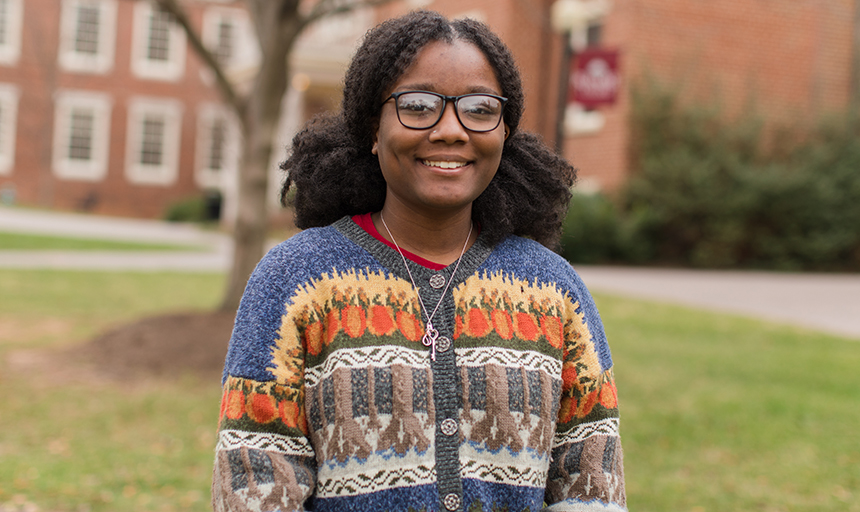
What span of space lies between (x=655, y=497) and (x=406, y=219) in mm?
2829

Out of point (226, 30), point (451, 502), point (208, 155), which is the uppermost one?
point (226, 30)

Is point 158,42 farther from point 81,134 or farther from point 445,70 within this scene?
point 445,70

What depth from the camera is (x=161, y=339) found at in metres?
6.25

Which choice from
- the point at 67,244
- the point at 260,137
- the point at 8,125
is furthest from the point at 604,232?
the point at 8,125

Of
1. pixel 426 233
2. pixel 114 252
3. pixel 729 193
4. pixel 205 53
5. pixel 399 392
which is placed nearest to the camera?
pixel 399 392

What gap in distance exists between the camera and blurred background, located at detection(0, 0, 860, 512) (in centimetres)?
455

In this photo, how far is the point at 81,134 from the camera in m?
27.2

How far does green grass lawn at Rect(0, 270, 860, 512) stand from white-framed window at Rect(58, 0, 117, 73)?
21240 millimetres

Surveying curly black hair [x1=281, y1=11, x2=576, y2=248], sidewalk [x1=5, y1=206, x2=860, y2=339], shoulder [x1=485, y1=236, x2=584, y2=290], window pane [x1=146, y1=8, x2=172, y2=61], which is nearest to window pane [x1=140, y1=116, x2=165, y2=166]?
window pane [x1=146, y1=8, x2=172, y2=61]

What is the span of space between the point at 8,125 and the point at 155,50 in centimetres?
516

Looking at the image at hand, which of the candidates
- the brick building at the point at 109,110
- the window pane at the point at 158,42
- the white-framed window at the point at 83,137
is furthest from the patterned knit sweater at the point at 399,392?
the window pane at the point at 158,42

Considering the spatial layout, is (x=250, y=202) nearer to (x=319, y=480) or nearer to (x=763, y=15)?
(x=319, y=480)

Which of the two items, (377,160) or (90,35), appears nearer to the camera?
(377,160)

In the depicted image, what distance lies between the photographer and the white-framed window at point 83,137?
2691 cm
